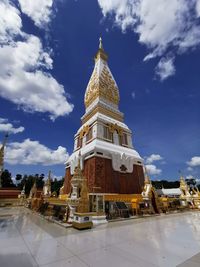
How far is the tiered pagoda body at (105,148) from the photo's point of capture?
41.3ft

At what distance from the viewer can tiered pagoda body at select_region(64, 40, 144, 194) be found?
41.3 feet

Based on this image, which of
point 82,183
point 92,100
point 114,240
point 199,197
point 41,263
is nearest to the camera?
point 41,263

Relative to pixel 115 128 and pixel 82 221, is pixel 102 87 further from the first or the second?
pixel 82 221

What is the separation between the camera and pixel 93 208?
26.5 ft

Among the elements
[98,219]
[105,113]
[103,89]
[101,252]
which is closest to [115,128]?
[105,113]

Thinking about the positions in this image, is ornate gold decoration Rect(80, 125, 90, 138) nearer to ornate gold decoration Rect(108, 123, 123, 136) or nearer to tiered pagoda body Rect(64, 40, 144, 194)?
tiered pagoda body Rect(64, 40, 144, 194)

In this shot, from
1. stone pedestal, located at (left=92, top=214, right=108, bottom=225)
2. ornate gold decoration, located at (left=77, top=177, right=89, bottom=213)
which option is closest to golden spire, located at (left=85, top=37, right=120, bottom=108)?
ornate gold decoration, located at (left=77, top=177, right=89, bottom=213)

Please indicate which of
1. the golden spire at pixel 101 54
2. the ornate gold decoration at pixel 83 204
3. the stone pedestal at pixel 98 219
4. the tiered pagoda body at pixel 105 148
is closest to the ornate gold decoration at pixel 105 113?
the tiered pagoda body at pixel 105 148

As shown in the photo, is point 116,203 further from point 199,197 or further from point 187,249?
point 199,197

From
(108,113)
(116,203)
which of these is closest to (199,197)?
(116,203)

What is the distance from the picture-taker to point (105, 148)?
13430 mm

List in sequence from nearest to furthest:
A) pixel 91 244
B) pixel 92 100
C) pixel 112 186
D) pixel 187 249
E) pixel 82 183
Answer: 1. pixel 187 249
2. pixel 91 244
3. pixel 82 183
4. pixel 112 186
5. pixel 92 100

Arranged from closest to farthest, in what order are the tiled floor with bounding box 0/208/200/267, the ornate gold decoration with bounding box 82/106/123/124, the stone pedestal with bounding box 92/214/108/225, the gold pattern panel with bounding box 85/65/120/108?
the tiled floor with bounding box 0/208/200/267, the stone pedestal with bounding box 92/214/108/225, the ornate gold decoration with bounding box 82/106/123/124, the gold pattern panel with bounding box 85/65/120/108

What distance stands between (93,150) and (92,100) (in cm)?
834
